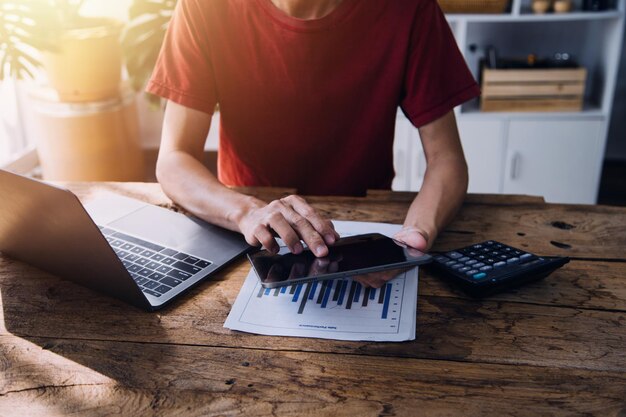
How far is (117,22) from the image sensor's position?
2.68m

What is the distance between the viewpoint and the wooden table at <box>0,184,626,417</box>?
0.64 m

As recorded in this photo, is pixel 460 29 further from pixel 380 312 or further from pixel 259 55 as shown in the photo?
pixel 380 312

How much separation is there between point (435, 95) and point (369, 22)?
21 cm

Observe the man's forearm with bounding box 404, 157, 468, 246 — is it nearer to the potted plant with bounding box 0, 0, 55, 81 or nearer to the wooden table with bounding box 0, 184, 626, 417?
the wooden table with bounding box 0, 184, 626, 417

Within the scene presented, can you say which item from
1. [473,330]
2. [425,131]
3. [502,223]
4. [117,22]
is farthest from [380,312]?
[117,22]

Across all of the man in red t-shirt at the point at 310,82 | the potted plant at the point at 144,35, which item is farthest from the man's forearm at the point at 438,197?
the potted plant at the point at 144,35

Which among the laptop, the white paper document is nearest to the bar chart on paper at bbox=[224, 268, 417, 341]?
the white paper document

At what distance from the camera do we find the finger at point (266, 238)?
880 millimetres

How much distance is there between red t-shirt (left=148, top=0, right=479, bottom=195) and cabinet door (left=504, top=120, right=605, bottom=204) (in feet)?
4.90

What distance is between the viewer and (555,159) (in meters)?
2.77

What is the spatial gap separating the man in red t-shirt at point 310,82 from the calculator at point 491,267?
0.89 feet

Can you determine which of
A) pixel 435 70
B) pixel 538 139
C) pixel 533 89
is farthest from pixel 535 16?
pixel 435 70

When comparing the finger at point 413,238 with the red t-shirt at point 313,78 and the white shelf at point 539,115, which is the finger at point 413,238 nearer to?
the red t-shirt at point 313,78

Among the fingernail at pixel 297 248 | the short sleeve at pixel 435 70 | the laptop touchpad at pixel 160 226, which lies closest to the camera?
the fingernail at pixel 297 248
